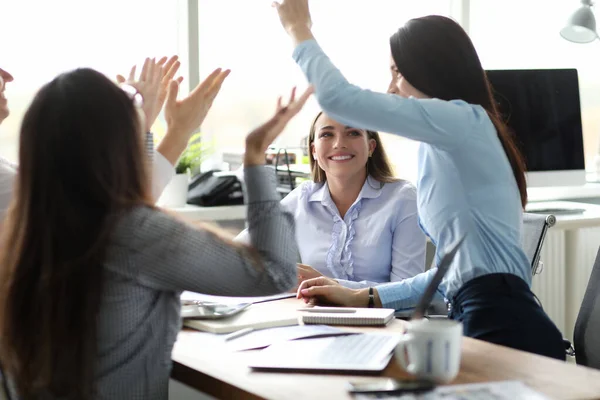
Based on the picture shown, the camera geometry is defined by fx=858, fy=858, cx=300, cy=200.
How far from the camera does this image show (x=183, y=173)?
11.7 ft

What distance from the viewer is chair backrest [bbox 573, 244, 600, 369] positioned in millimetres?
2248

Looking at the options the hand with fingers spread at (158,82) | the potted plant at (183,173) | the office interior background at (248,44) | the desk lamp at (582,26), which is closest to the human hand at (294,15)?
the hand with fingers spread at (158,82)

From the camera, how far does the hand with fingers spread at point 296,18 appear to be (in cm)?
191

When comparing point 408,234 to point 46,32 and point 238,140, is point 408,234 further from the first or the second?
point 46,32

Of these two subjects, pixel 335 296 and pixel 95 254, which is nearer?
pixel 95 254

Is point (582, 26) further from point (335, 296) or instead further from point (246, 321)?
point (246, 321)

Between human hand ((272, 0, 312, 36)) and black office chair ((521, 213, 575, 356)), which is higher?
human hand ((272, 0, 312, 36))

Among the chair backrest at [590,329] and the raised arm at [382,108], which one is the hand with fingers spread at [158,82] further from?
the chair backrest at [590,329]

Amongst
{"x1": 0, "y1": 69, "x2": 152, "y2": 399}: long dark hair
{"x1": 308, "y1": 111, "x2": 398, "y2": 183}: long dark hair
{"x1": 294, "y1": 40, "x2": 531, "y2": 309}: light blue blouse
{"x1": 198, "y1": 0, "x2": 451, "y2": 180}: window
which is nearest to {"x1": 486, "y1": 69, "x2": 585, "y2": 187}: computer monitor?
{"x1": 198, "y1": 0, "x2": 451, "y2": 180}: window

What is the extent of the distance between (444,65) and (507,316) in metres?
0.58

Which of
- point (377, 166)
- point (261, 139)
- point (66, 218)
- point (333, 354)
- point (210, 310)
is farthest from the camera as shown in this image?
point (377, 166)

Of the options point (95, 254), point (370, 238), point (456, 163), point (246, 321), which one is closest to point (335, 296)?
point (246, 321)

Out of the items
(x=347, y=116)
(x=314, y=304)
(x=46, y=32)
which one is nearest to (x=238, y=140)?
(x=46, y=32)

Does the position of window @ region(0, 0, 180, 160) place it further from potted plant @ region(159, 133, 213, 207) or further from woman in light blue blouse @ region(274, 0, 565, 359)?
woman in light blue blouse @ region(274, 0, 565, 359)
